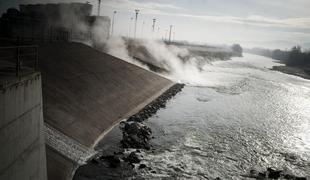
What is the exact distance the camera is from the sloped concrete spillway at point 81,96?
2038 centimetres

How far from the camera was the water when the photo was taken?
73.2 feet

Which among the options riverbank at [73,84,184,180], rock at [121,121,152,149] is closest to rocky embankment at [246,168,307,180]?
riverbank at [73,84,184,180]

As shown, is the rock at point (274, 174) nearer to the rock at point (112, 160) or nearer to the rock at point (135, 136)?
the rock at point (135, 136)

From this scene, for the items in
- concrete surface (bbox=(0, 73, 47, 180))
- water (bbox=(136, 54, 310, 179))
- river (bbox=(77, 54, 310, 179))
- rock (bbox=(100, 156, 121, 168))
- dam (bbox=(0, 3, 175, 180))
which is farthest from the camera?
water (bbox=(136, 54, 310, 179))

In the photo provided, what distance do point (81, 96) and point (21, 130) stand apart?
59.6ft

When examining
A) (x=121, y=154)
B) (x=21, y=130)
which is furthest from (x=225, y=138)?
(x=21, y=130)

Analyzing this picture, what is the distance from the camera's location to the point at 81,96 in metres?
29.0

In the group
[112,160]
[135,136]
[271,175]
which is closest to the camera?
[112,160]

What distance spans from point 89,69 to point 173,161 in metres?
18.5

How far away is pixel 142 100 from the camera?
41.5 m

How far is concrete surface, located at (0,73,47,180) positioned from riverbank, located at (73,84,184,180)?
19.4 feet

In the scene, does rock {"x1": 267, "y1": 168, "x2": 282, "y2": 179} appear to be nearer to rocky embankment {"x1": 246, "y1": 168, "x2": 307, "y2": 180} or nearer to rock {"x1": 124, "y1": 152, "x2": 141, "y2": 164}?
rocky embankment {"x1": 246, "y1": 168, "x2": 307, "y2": 180}

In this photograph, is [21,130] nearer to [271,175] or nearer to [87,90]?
[271,175]

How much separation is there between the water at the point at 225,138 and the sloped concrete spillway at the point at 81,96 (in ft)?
13.5
